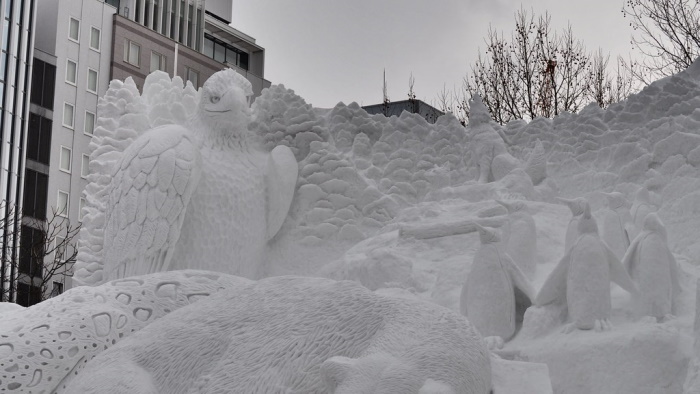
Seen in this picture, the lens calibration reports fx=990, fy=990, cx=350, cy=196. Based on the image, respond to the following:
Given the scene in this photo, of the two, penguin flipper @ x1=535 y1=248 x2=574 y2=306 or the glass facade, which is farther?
the glass facade

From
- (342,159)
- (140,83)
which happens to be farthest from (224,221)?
(140,83)

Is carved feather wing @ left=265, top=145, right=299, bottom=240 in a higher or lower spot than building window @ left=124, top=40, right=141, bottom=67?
lower

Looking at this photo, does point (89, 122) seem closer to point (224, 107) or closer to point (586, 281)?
point (224, 107)

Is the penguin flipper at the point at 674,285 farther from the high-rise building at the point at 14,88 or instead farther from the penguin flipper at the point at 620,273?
the high-rise building at the point at 14,88

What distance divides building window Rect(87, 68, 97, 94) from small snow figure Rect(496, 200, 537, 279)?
15.3m

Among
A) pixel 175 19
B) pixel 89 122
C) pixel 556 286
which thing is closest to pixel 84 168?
pixel 89 122

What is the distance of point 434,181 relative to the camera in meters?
8.04

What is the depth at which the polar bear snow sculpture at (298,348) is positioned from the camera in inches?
81.8

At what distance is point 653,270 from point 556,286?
58 centimetres

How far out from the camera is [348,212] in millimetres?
7855

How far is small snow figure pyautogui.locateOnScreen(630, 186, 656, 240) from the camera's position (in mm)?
6641

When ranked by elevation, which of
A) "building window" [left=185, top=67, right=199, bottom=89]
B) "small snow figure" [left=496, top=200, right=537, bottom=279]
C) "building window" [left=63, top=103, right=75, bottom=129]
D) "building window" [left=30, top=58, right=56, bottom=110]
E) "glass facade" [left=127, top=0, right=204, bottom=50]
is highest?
"glass facade" [left=127, top=0, right=204, bottom=50]

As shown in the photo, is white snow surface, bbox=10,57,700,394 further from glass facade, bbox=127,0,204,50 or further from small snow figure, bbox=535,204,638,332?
glass facade, bbox=127,0,204,50

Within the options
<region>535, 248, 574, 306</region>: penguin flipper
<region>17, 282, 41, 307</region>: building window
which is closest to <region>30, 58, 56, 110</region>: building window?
<region>17, 282, 41, 307</region>: building window
